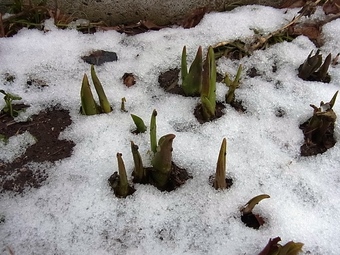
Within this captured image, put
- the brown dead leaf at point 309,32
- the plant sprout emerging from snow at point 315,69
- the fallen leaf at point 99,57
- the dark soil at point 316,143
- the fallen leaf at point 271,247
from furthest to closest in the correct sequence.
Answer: the brown dead leaf at point 309,32
the fallen leaf at point 99,57
the plant sprout emerging from snow at point 315,69
the dark soil at point 316,143
the fallen leaf at point 271,247

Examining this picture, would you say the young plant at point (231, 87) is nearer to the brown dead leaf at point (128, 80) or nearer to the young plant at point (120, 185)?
the brown dead leaf at point (128, 80)

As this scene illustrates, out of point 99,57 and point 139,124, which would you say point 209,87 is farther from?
point 99,57

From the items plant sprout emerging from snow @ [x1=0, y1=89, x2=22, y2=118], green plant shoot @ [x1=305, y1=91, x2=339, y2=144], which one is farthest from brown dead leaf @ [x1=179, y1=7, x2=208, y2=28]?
plant sprout emerging from snow @ [x1=0, y1=89, x2=22, y2=118]

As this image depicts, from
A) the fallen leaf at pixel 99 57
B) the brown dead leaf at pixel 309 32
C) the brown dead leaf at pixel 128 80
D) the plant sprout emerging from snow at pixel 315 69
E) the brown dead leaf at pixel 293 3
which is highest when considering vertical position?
the brown dead leaf at pixel 293 3

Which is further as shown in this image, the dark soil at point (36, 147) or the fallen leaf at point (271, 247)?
the dark soil at point (36, 147)

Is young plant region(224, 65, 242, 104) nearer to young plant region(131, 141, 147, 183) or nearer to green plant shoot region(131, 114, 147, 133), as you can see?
green plant shoot region(131, 114, 147, 133)

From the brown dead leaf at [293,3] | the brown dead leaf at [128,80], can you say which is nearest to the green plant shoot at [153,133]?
the brown dead leaf at [128,80]

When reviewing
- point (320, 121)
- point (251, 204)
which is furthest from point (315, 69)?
point (251, 204)

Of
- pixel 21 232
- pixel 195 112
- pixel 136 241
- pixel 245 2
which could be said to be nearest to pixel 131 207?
pixel 136 241
